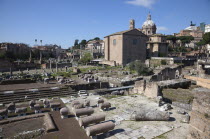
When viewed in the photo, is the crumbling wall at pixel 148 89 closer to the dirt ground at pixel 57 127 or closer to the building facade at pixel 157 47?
the dirt ground at pixel 57 127

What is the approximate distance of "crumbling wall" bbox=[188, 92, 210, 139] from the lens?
16.7 feet

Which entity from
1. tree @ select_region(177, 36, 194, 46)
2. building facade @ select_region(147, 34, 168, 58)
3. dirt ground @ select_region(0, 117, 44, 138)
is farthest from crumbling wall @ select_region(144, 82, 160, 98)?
tree @ select_region(177, 36, 194, 46)

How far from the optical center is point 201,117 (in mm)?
5262

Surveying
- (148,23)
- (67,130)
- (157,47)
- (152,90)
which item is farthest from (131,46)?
(67,130)

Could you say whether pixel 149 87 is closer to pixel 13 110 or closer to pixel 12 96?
pixel 13 110

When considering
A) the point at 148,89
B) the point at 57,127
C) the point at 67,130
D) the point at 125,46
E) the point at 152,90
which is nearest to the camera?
the point at 67,130

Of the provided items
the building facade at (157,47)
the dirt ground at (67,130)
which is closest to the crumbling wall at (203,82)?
the dirt ground at (67,130)

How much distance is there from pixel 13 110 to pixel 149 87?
9450mm

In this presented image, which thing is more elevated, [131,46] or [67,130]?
[131,46]

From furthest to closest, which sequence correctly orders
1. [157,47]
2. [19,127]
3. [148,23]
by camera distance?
1. [148,23]
2. [157,47]
3. [19,127]

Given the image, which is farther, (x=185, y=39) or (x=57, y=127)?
(x=185, y=39)

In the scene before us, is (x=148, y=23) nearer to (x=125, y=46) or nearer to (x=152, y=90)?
(x=125, y=46)

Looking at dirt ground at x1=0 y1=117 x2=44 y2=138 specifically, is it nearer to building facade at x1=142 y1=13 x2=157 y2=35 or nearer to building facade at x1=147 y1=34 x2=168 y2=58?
building facade at x1=147 y1=34 x2=168 y2=58

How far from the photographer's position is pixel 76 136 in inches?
260
